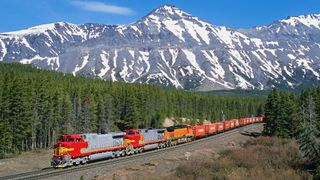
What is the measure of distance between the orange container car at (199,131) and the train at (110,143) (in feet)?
10.5

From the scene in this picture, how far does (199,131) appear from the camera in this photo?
9700cm

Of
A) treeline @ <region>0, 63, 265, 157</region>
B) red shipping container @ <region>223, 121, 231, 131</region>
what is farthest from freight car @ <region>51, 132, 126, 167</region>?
red shipping container @ <region>223, 121, 231, 131</region>

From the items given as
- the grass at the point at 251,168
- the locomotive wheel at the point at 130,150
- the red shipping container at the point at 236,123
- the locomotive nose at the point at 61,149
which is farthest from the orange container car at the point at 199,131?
the locomotive nose at the point at 61,149

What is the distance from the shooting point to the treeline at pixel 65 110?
7844 centimetres

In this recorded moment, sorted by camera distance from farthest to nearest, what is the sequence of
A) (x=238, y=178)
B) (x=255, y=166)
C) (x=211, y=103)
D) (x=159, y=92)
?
1. (x=211, y=103)
2. (x=159, y=92)
3. (x=255, y=166)
4. (x=238, y=178)

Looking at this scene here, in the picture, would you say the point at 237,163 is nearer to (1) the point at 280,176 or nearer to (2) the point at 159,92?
(1) the point at 280,176

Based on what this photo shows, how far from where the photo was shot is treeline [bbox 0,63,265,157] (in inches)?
3088

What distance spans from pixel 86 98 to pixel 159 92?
177ft

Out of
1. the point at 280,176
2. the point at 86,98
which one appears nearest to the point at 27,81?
the point at 86,98

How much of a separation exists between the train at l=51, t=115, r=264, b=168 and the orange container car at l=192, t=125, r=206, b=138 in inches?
126

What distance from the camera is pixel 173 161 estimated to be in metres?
49.7

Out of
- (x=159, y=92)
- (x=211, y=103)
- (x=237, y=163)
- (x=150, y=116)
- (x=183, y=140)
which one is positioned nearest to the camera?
(x=237, y=163)

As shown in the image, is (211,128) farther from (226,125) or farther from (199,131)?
(226,125)

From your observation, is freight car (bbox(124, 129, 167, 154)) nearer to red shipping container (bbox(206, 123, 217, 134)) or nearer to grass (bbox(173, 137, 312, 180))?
grass (bbox(173, 137, 312, 180))
